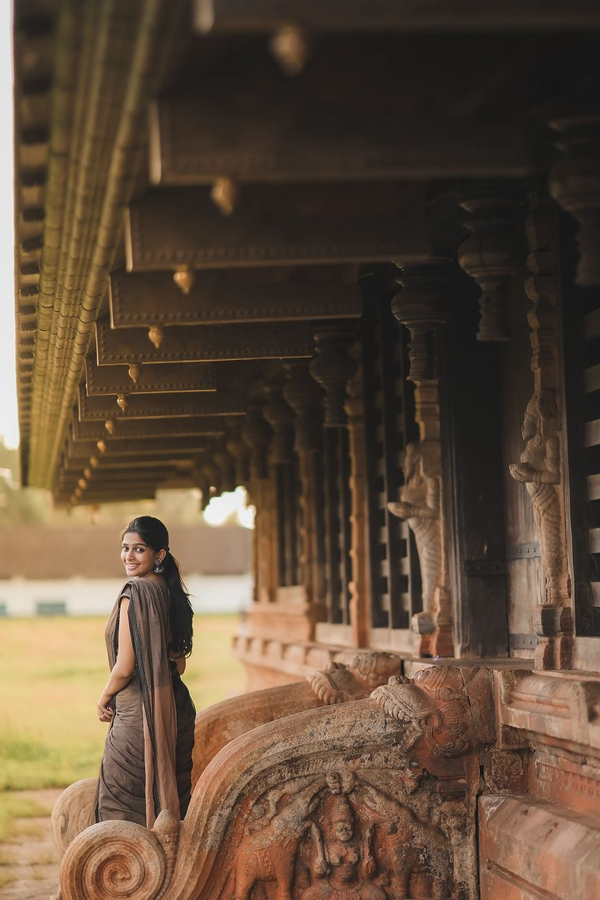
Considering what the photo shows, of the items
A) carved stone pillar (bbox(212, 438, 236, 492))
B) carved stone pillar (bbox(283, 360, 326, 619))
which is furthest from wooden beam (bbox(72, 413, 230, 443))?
carved stone pillar (bbox(212, 438, 236, 492))

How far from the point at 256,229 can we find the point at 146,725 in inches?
103

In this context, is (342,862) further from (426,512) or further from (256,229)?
(256,229)

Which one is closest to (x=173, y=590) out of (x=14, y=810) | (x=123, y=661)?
(x=123, y=661)

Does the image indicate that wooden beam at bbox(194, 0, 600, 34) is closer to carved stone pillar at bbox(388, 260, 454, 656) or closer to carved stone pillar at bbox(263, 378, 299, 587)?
carved stone pillar at bbox(388, 260, 454, 656)

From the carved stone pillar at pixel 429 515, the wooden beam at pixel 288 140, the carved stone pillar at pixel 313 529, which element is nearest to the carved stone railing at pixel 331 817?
the carved stone pillar at pixel 429 515

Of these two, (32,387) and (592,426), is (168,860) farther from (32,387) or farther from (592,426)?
(32,387)

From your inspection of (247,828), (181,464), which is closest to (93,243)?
(247,828)

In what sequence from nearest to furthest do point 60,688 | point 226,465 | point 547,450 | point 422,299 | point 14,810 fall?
point 547,450 < point 422,299 < point 14,810 < point 226,465 < point 60,688

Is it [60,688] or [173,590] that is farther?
[60,688]

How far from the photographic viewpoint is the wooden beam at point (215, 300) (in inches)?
222

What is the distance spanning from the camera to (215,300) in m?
5.64

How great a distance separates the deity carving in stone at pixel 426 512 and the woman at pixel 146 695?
140 cm

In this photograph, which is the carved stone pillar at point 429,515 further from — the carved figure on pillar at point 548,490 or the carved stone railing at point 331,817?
the carved stone railing at point 331,817

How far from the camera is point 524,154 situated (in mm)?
4016
